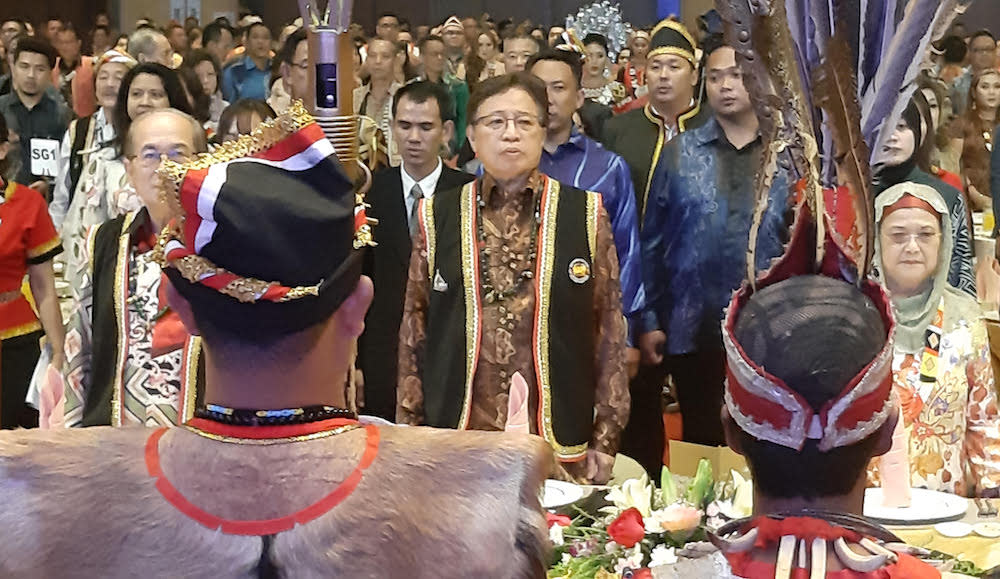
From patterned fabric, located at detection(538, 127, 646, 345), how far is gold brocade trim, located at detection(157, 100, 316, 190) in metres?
2.13

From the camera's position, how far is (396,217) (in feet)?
12.0

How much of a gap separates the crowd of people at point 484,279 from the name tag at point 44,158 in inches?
0.7

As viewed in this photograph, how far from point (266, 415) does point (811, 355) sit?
50 cm

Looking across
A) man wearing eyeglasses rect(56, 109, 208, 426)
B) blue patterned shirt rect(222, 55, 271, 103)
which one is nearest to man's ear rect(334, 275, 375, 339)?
man wearing eyeglasses rect(56, 109, 208, 426)

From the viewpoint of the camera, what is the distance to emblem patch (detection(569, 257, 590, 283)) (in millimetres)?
2852

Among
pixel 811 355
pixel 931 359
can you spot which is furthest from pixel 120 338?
pixel 811 355

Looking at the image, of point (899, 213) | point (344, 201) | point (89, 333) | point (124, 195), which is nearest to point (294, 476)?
point (344, 201)

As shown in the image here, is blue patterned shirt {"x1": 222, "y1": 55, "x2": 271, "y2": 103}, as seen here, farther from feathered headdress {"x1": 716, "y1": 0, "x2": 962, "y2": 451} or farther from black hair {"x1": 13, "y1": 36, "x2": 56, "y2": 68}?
feathered headdress {"x1": 716, "y1": 0, "x2": 962, "y2": 451}

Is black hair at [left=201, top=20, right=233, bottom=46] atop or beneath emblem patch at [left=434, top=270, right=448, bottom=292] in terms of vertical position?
atop

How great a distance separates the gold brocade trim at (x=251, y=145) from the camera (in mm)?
1261

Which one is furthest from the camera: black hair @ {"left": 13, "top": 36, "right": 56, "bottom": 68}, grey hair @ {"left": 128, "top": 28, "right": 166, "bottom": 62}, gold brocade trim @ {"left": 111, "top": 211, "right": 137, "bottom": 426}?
black hair @ {"left": 13, "top": 36, "right": 56, "bottom": 68}

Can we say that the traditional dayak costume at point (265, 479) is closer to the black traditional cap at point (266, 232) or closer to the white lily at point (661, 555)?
the black traditional cap at point (266, 232)

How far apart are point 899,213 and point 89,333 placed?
1587 millimetres

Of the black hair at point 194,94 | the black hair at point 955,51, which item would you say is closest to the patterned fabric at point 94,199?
the black hair at point 194,94
